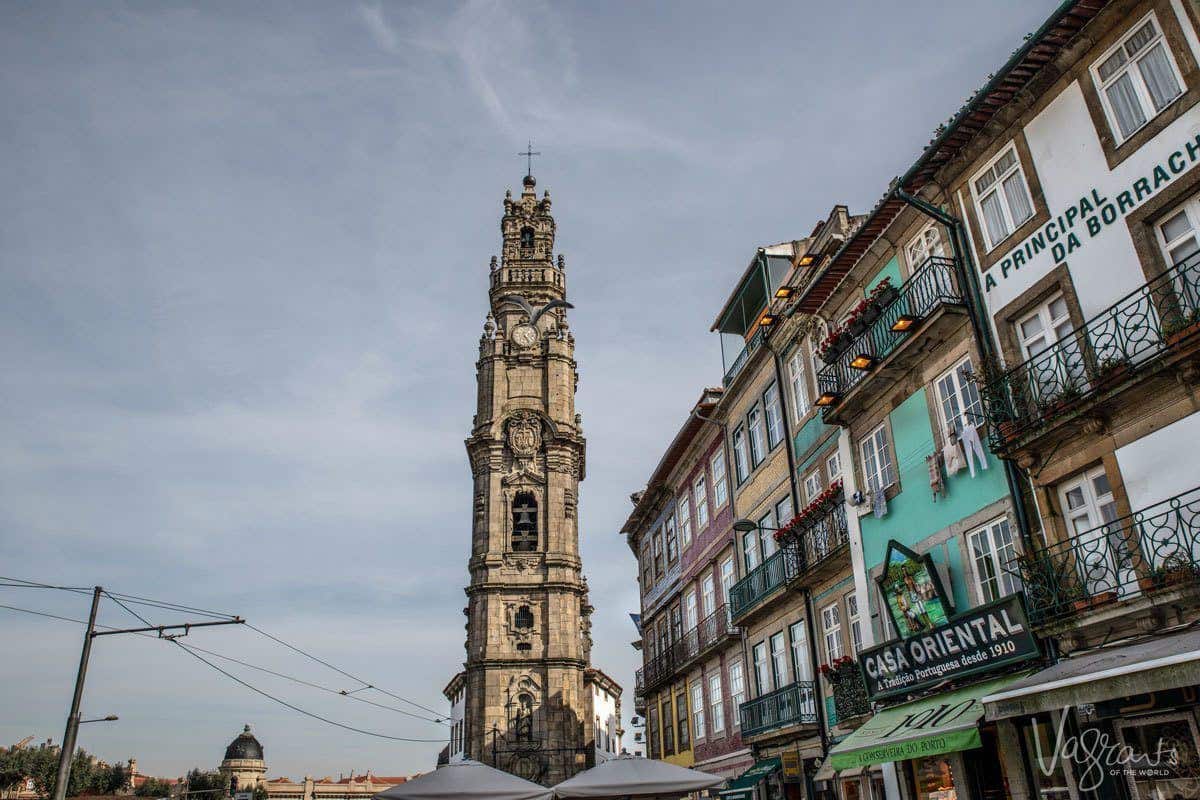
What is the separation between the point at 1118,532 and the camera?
406 inches

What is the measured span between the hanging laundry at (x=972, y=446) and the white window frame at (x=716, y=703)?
14.0 m

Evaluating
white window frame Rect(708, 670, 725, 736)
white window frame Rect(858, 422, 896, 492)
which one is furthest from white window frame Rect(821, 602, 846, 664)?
white window frame Rect(708, 670, 725, 736)

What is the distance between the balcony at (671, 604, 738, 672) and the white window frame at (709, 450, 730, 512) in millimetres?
2930

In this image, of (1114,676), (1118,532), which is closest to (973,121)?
(1118,532)

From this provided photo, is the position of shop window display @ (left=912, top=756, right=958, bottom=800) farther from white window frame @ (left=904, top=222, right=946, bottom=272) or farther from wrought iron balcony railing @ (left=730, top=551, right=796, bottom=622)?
white window frame @ (left=904, top=222, right=946, bottom=272)

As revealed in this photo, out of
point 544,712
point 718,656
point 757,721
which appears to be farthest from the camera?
point 544,712

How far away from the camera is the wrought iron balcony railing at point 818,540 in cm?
1767

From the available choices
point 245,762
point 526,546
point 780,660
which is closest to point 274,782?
point 245,762

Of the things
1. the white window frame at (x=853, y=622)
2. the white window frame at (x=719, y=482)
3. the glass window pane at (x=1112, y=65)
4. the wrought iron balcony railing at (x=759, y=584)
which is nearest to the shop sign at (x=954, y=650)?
the white window frame at (x=853, y=622)

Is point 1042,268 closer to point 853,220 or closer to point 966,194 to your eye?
point 966,194

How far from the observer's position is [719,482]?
2627 centimetres

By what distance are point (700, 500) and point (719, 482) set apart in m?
2.10

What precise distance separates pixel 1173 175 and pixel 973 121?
3.55 m

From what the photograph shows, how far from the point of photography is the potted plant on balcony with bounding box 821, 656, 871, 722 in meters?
16.4
